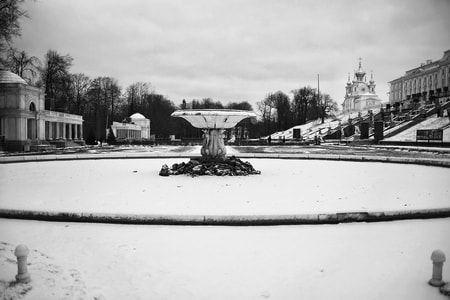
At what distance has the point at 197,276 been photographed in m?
4.32

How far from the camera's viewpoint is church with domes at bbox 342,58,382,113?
11262 cm

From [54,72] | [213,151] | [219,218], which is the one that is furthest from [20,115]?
[219,218]

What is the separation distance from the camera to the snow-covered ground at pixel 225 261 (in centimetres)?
397

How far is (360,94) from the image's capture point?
390 ft

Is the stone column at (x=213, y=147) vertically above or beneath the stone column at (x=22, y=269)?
above

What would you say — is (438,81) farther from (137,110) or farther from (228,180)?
(228,180)

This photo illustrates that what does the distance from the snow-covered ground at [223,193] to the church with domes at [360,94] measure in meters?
107

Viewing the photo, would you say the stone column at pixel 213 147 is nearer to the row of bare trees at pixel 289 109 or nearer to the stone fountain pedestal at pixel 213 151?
the stone fountain pedestal at pixel 213 151

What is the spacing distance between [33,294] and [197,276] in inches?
67.0

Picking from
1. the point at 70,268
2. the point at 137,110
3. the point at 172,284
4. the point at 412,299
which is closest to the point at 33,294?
the point at 70,268

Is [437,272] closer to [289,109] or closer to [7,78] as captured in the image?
[7,78]

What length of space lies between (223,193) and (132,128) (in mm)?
63066

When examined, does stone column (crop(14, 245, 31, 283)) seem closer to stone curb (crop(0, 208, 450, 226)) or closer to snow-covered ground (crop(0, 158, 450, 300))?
snow-covered ground (crop(0, 158, 450, 300))

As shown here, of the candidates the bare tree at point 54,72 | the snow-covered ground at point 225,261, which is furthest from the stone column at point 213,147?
the bare tree at point 54,72
